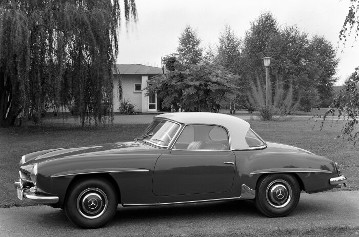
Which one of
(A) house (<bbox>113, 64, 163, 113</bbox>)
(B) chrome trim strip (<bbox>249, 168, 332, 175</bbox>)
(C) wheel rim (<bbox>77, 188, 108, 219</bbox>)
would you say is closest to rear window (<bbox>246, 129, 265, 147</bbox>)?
(B) chrome trim strip (<bbox>249, 168, 332, 175</bbox>)

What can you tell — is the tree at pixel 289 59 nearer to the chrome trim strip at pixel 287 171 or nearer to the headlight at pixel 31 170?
the chrome trim strip at pixel 287 171

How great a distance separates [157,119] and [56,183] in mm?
1993

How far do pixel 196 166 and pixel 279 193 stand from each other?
1.20 metres

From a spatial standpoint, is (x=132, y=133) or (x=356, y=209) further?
(x=132, y=133)

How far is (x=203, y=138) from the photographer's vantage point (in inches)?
268

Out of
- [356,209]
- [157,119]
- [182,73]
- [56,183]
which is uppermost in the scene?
[182,73]

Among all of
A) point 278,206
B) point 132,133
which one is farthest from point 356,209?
point 132,133

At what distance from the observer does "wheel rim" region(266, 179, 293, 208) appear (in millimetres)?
6781

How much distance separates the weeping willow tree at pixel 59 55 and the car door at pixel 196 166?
1141 centimetres

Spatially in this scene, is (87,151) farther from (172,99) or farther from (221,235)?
(172,99)

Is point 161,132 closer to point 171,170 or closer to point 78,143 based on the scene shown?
point 171,170

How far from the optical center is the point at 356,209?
723 centimetres

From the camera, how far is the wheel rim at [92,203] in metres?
6.11

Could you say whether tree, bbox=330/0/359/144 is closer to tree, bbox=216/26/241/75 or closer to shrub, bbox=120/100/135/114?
shrub, bbox=120/100/135/114
